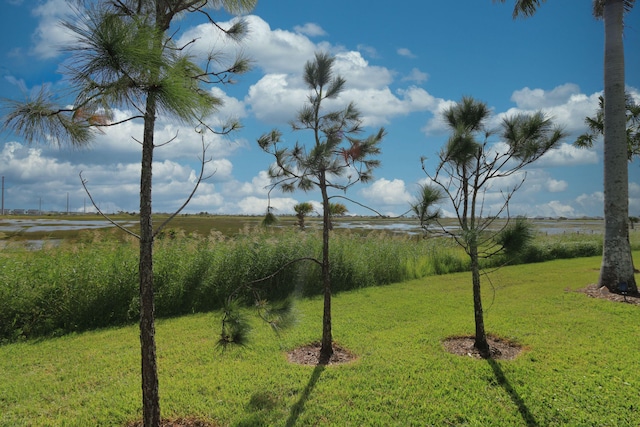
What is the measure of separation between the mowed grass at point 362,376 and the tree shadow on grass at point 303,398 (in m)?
0.01

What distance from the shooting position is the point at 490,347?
463 cm

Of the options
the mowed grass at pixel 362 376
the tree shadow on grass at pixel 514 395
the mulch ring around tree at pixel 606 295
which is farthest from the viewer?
the mulch ring around tree at pixel 606 295

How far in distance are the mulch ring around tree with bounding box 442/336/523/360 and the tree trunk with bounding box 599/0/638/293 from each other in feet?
13.2

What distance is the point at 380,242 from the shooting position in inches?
422

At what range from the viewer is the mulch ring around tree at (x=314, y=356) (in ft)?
14.3

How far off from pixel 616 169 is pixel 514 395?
5.97 metres

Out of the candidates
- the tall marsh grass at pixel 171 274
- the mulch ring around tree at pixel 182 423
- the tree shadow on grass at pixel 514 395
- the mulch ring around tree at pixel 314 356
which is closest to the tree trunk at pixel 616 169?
the tall marsh grass at pixel 171 274

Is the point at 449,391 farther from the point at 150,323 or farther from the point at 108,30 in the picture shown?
the point at 108,30

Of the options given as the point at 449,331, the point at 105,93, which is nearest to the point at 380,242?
the point at 449,331

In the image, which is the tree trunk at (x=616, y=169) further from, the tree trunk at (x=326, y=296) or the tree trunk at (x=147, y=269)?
the tree trunk at (x=147, y=269)

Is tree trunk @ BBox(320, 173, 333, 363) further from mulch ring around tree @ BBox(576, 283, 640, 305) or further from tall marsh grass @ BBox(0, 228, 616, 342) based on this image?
mulch ring around tree @ BBox(576, 283, 640, 305)

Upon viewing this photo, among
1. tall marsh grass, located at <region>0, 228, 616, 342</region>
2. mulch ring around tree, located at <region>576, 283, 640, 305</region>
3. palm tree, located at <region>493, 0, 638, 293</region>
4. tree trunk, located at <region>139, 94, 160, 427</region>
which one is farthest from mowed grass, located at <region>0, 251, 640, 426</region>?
palm tree, located at <region>493, 0, 638, 293</region>

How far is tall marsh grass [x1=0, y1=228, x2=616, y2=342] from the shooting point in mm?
5969

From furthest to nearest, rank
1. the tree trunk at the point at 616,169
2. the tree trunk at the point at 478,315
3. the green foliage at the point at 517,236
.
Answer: the tree trunk at the point at 616,169, the tree trunk at the point at 478,315, the green foliage at the point at 517,236
